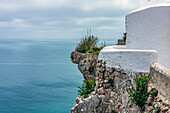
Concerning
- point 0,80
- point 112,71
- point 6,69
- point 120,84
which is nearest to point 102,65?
point 112,71

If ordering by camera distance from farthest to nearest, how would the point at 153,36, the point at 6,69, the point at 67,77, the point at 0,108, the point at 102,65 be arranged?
the point at 6,69 → the point at 67,77 → the point at 0,108 → the point at 102,65 → the point at 153,36

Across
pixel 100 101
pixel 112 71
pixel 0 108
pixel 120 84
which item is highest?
pixel 112 71

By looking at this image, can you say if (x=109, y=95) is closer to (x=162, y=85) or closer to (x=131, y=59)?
(x=131, y=59)

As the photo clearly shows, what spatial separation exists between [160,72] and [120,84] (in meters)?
3.02

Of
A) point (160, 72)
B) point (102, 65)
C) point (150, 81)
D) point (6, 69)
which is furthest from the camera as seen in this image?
point (6, 69)

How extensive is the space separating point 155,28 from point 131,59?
1.75m

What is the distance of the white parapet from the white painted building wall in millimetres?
916

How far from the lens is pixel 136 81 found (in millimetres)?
7105

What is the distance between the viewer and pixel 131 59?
772 cm

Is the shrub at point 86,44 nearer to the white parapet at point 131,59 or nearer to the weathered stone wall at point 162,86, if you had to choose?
the white parapet at point 131,59

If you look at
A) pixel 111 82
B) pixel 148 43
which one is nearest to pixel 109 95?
pixel 111 82

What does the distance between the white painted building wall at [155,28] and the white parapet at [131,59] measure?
3.01 feet

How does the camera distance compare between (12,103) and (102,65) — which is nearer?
(102,65)

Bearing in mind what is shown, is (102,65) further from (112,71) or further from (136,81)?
(136,81)
